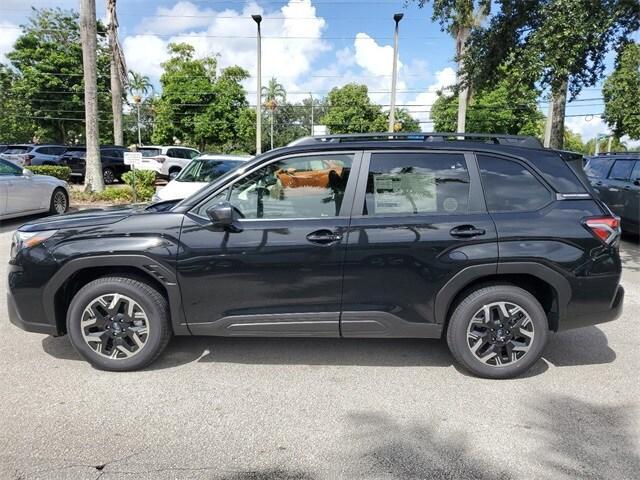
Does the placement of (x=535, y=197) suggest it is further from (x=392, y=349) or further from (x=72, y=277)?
(x=72, y=277)

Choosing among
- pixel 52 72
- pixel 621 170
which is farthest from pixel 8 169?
pixel 52 72

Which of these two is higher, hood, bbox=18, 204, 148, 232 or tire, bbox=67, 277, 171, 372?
hood, bbox=18, 204, 148, 232

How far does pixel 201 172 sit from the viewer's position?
9.80m

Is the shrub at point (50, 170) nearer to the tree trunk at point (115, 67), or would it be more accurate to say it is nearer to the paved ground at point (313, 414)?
the tree trunk at point (115, 67)

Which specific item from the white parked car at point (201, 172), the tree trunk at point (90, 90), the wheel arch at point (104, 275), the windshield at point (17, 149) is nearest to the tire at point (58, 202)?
the tree trunk at point (90, 90)

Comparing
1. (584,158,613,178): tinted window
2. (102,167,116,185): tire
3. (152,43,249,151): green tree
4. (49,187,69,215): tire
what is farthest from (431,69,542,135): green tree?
(49,187,69,215): tire

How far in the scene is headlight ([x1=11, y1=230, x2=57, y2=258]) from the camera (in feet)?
12.0

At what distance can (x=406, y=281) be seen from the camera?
3.53m

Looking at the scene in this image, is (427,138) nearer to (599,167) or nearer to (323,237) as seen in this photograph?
(323,237)

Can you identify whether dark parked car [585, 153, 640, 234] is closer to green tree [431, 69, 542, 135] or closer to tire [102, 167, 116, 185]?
tire [102, 167, 116, 185]

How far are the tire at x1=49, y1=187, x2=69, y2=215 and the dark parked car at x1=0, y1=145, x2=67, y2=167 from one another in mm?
10437

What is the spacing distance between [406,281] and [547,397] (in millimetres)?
1295

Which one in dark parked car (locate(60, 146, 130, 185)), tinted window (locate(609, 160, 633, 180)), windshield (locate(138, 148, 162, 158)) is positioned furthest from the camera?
windshield (locate(138, 148, 162, 158))

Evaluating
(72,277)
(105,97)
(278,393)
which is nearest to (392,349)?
(278,393)
